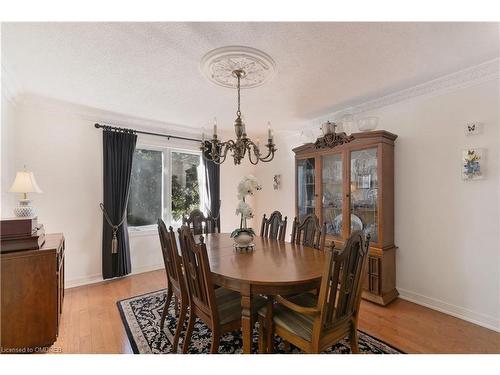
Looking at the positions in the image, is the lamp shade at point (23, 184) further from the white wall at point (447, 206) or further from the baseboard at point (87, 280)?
the white wall at point (447, 206)

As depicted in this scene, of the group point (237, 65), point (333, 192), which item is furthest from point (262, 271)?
point (333, 192)

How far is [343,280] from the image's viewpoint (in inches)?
52.5

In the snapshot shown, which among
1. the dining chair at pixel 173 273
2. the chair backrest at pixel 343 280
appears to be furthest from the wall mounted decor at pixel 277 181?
the chair backrest at pixel 343 280

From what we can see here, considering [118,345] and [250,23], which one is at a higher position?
[250,23]

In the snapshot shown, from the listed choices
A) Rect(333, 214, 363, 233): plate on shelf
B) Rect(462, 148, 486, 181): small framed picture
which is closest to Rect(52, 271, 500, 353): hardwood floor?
Rect(333, 214, 363, 233): plate on shelf

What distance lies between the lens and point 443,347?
1933 millimetres

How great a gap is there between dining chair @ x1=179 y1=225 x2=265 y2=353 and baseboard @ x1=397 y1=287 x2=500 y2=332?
2012mm

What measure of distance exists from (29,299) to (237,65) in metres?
2.51

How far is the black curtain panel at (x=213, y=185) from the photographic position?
4.39m

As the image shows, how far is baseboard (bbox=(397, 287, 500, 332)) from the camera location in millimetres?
2207
